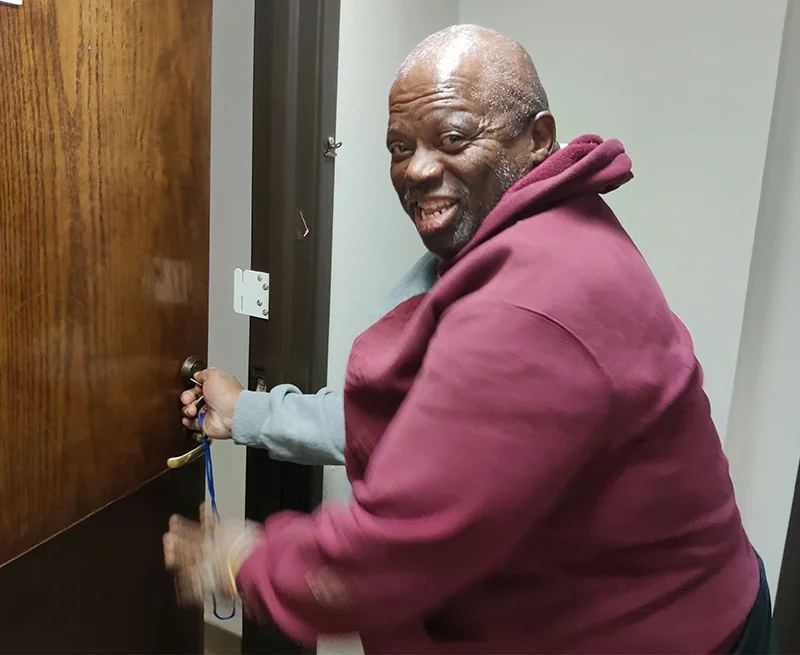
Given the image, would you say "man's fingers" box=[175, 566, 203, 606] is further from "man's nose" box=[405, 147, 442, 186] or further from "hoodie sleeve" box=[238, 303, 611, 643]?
"man's nose" box=[405, 147, 442, 186]

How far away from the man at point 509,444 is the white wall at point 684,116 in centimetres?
76

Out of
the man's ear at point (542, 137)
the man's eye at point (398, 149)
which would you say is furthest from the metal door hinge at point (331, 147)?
the man's ear at point (542, 137)

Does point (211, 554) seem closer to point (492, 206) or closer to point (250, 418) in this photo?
point (250, 418)

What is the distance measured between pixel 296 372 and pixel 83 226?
17.2 inches

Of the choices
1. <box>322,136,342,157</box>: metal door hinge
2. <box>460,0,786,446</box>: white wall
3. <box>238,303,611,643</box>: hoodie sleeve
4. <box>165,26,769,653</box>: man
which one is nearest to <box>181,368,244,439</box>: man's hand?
<box>165,26,769,653</box>: man

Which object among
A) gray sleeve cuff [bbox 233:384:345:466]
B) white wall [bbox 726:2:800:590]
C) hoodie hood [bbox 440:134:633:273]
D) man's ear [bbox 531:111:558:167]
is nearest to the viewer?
hoodie hood [bbox 440:134:633:273]

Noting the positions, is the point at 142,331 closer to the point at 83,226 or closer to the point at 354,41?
the point at 83,226

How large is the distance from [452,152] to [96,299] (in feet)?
1.72

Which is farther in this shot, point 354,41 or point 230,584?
point 354,41

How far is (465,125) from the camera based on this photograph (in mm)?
735

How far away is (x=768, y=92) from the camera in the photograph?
137 cm

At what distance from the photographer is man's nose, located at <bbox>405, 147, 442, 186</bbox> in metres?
0.76

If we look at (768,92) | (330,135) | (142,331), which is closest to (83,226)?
(142,331)

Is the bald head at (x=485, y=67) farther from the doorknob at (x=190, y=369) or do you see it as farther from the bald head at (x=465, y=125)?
the doorknob at (x=190, y=369)
